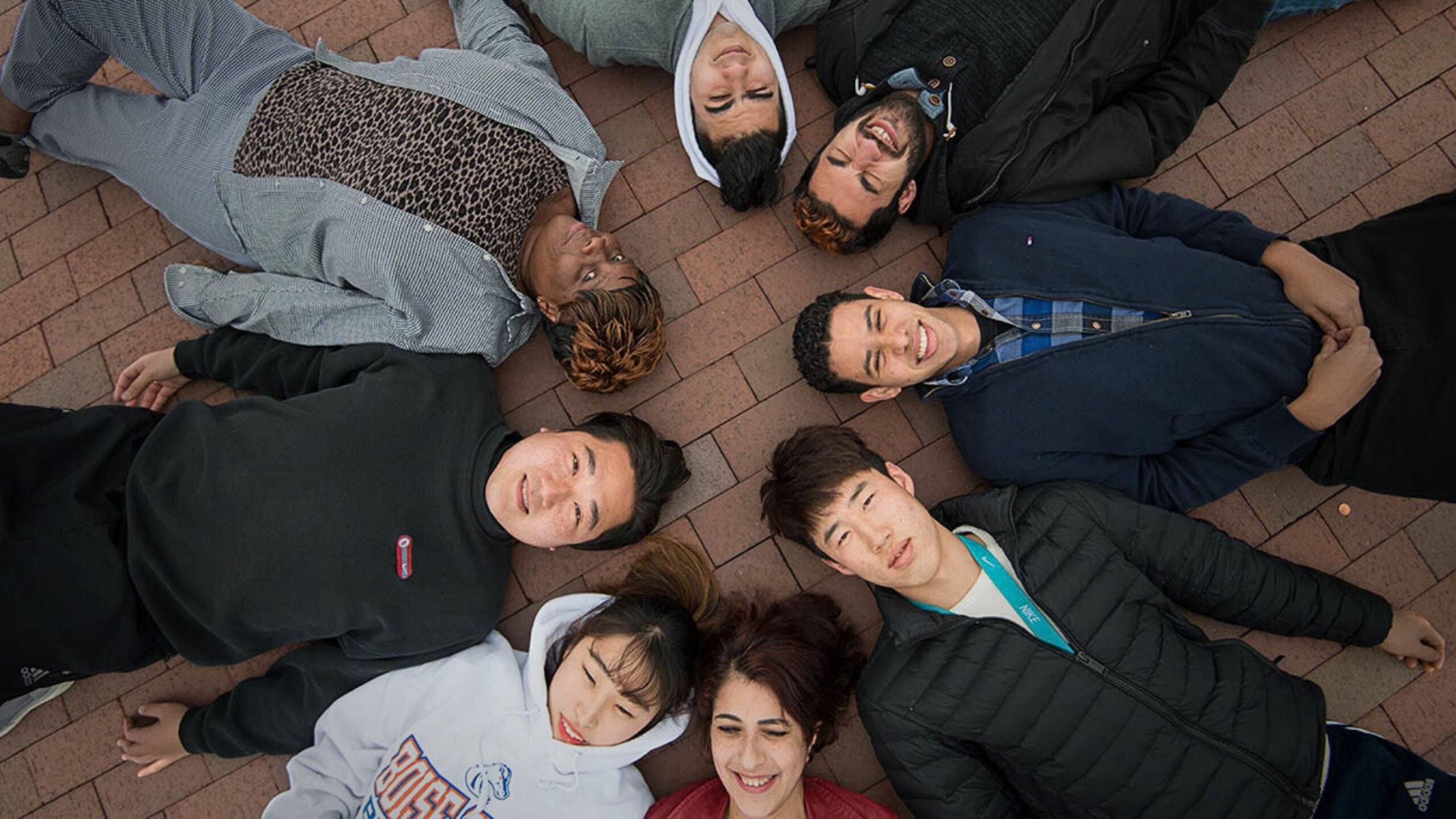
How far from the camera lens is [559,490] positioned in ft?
10.3

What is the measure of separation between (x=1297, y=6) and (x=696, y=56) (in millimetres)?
3026

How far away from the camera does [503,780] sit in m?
3.40

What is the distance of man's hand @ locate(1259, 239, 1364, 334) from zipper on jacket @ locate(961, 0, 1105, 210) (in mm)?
1213

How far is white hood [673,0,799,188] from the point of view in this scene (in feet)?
12.1

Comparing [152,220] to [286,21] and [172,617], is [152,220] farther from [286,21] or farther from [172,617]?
[172,617]

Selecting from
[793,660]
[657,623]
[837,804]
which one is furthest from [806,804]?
[657,623]

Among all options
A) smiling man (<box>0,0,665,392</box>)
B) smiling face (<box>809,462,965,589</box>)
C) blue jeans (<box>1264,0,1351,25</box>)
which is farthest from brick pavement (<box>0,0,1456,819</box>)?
smiling face (<box>809,462,965,589</box>)

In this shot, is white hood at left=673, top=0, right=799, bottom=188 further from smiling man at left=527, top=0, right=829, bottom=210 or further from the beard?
the beard

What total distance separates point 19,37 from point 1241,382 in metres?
5.59

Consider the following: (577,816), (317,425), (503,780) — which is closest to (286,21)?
(317,425)

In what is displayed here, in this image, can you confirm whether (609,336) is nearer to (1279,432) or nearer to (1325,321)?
(1279,432)

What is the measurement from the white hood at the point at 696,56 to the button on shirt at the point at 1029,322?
3.90 ft

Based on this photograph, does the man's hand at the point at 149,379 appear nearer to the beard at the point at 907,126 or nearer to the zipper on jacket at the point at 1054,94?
the beard at the point at 907,126

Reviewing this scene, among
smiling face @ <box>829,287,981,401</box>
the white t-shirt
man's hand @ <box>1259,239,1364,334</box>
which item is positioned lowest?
the white t-shirt
